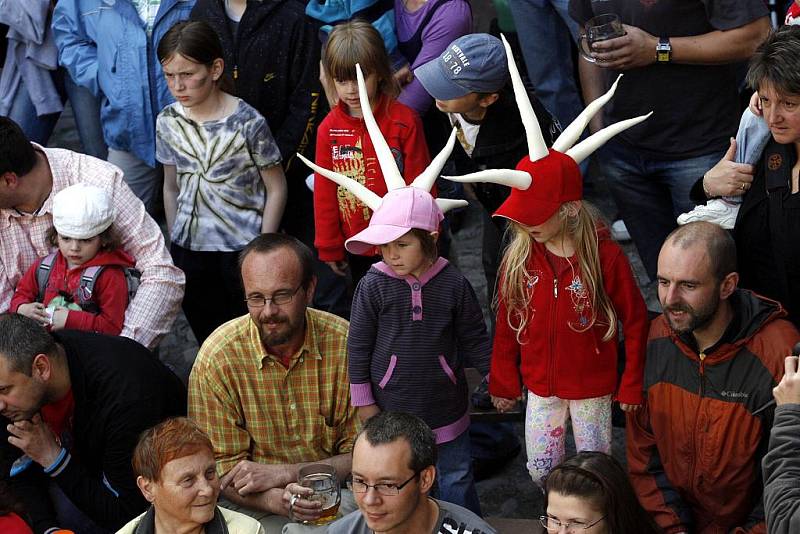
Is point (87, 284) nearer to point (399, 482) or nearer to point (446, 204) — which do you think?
point (446, 204)

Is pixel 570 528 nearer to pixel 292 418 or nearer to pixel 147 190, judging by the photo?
pixel 292 418

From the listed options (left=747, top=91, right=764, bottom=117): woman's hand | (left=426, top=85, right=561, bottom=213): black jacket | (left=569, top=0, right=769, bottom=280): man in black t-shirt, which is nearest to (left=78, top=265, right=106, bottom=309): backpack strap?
(left=426, top=85, right=561, bottom=213): black jacket

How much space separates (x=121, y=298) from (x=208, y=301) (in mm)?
740

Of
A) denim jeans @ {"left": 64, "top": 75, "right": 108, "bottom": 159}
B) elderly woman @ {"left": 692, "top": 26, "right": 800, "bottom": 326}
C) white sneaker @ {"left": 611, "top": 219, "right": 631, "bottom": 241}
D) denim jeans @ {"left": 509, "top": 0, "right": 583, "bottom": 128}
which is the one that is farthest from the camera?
white sneaker @ {"left": 611, "top": 219, "right": 631, "bottom": 241}

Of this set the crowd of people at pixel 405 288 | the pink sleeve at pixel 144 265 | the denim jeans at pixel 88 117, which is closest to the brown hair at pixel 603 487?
the crowd of people at pixel 405 288

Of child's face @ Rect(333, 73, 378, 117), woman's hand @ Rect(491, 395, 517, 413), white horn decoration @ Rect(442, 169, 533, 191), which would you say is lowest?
woman's hand @ Rect(491, 395, 517, 413)

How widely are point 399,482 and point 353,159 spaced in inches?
72.7

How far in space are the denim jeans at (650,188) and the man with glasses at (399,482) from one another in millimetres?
1847

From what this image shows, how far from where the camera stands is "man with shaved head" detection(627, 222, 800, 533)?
4242 mm

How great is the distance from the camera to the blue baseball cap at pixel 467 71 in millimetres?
4980

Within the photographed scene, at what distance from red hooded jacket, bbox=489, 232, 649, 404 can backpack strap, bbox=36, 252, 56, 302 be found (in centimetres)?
209

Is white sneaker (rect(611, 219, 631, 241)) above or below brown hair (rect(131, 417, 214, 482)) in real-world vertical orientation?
below

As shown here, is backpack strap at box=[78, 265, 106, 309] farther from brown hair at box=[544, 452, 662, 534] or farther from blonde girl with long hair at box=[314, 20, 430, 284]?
brown hair at box=[544, 452, 662, 534]

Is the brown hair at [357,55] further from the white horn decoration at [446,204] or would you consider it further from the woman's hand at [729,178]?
the woman's hand at [729,178]
